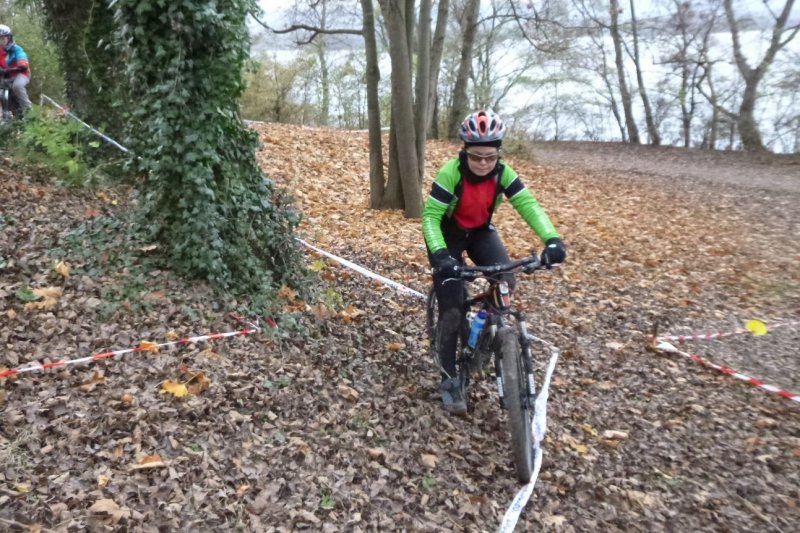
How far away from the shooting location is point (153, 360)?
442cm

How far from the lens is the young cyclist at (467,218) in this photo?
4.31m

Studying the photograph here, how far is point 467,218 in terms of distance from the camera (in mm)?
4754

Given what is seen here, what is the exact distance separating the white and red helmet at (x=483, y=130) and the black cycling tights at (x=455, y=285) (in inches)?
32.8

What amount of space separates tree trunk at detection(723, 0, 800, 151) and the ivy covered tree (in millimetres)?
22085

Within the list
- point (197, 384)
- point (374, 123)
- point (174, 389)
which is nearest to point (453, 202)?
point (197, 384)

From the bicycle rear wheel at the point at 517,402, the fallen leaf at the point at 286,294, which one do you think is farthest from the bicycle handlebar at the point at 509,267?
the fallen leaf at the point at 286,294

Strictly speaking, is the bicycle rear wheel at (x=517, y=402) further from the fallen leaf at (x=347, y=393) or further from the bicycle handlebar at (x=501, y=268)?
the fallen leaf at (x=347, y=393)

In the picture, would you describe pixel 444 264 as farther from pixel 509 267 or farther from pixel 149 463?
pixel 149 463

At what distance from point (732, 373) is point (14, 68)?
33.5 ft

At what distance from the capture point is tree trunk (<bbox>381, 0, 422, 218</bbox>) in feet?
31.3

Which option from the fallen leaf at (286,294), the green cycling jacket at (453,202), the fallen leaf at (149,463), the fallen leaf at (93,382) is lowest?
the fallen leaf at (149,463)

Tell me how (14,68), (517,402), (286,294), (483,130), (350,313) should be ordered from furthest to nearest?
(14,68), (350,313), (286,294), (483,130), (517,402)

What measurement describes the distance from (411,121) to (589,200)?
5.94 metres

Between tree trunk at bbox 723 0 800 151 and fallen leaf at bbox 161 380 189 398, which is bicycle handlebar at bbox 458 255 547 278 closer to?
fallen leaf at bbox 161 380 189 398
